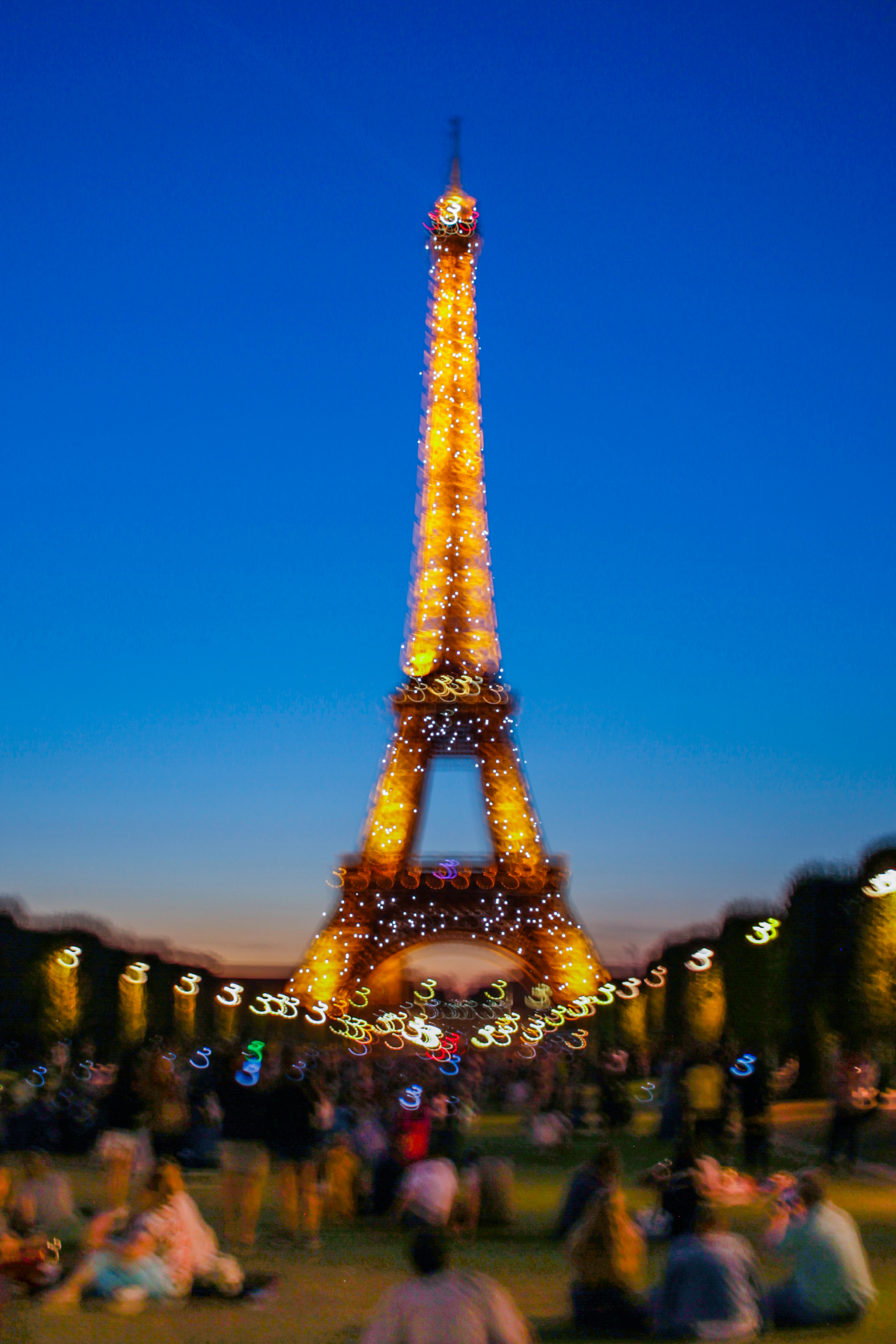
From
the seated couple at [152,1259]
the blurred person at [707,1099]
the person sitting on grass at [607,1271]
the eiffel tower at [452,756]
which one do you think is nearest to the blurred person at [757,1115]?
the blurred person at [707,1099]

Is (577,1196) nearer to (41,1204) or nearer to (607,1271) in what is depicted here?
(607,1271)

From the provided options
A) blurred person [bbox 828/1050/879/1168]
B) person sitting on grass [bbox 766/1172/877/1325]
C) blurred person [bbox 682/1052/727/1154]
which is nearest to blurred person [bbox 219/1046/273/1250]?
person sitting on grass [bbox 766/1172/877/1325]

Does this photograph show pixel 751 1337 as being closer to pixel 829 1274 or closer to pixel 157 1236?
pixel 829 1274

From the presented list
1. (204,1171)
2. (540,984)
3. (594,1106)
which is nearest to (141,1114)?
(204,1171)

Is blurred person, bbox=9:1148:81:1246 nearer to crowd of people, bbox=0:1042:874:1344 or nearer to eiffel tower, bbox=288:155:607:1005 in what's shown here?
crowd of people, bbox=0:1042:874:1344

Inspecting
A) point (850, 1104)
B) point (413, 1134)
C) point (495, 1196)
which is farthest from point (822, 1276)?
point (850, 1104)
